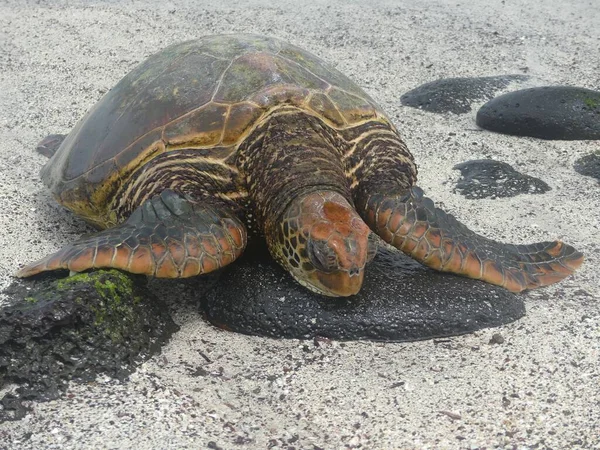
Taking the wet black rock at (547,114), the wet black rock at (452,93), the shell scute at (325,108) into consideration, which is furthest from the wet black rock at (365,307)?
the wet black rock at (452,93)

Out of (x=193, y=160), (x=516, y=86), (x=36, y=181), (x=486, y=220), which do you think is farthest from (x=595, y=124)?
(x=36, y=181)

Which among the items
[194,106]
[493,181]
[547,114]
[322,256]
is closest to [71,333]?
[322,256]

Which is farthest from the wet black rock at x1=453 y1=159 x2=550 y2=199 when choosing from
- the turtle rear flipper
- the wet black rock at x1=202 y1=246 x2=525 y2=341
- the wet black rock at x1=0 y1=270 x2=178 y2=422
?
the turtle rear flipper

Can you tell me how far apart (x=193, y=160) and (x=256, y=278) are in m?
0.68

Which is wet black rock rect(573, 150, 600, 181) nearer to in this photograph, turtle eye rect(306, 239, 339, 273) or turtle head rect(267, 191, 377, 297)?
turtle head rect(267, 191, 377, 297)

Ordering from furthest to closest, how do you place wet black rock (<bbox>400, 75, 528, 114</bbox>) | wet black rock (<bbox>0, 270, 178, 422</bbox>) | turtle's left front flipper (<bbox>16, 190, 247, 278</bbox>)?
wet black rock (<bbox>400, 75, 528, 114</bbox>)
turtle's left front flipper (<bbox>16, 190, 247, 278</bbox>)
wet black rock (<bbox>0, 270, 178, 422</bbox>)

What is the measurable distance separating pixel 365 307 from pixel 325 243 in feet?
1.35

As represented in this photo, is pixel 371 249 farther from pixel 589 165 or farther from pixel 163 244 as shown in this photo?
pixel 589 165

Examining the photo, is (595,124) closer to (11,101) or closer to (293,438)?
(293,438)

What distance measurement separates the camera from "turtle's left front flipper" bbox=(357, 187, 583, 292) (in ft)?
11.9

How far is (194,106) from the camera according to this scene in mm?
3934

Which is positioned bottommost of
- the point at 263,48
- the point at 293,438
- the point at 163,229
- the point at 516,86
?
the point at 516,86

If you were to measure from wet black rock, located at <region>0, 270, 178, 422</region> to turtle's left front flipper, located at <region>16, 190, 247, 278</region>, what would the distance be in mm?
81

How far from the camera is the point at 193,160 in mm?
3799
